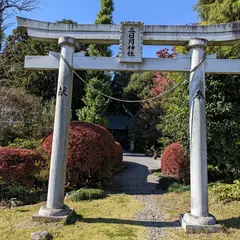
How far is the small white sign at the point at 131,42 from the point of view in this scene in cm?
482

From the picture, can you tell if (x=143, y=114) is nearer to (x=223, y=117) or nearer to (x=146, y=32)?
(x=223, y=117)

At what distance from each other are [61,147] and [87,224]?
1.56 metres

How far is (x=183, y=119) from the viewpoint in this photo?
772cm

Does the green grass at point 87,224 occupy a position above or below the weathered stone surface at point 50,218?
below

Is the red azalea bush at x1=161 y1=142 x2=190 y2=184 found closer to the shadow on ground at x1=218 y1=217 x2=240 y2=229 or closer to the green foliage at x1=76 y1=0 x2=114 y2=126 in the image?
the shadow on ground at x1=218 y1=217 x2=240 y2=229

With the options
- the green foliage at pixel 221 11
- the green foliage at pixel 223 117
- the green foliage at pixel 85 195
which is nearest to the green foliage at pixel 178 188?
the green foliage at pixel 223 117

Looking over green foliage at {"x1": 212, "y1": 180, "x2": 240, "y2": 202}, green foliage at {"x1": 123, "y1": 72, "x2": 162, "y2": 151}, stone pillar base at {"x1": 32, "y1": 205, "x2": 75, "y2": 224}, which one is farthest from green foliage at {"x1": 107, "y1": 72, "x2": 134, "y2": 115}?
stone pillar base at {"x1": 32, "y1": 205, "x2": 75, "y2": 224}

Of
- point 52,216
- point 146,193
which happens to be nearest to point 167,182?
point 146,193

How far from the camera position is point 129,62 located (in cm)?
484

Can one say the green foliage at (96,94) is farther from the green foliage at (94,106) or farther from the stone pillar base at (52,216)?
the stone pillar base at (52,216)

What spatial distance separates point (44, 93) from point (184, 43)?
57.2 feet

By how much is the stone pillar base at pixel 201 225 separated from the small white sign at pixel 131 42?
125 inches

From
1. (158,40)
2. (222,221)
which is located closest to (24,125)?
(158,40)

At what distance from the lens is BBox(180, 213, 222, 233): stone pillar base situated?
4156 mm
